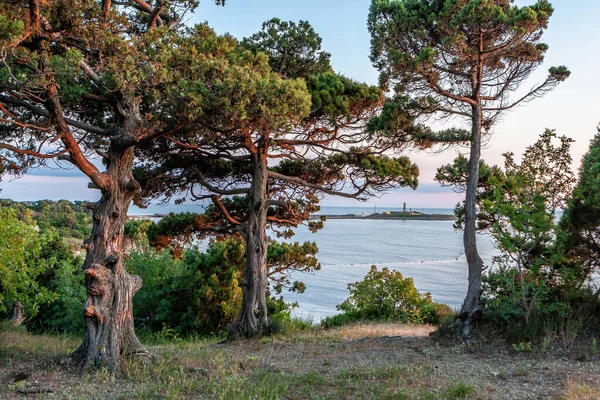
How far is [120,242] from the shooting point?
7.38 meters

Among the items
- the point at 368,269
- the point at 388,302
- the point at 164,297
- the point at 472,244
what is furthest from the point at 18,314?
the point at 368,269

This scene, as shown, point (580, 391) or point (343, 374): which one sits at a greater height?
point (580, 391)

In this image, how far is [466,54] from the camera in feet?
29.8

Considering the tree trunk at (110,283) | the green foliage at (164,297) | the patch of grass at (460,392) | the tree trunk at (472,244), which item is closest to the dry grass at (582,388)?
the patch of grass at (460,392)

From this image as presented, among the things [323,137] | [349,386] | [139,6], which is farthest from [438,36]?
[349,386]

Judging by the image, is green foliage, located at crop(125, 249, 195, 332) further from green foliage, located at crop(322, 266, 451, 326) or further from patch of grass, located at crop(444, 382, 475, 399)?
patch of grass, located at crop(444, 382, 475, 399)

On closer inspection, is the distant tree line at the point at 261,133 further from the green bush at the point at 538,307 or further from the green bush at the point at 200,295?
the green bush at the point at 200,295

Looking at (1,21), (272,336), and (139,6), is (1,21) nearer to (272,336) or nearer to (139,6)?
(139,6)

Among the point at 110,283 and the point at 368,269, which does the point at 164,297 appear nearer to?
the point at 110,283

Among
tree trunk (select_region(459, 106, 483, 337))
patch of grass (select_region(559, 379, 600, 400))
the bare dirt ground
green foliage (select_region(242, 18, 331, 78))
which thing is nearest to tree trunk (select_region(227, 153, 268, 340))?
green foliage (select_region(242, 18, 331, 78))

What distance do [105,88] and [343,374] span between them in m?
4.97

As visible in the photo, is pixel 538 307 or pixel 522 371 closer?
pixel 522 371

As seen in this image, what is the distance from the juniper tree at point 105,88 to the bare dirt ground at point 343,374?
0.64 m

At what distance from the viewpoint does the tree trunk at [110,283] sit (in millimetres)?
6723
